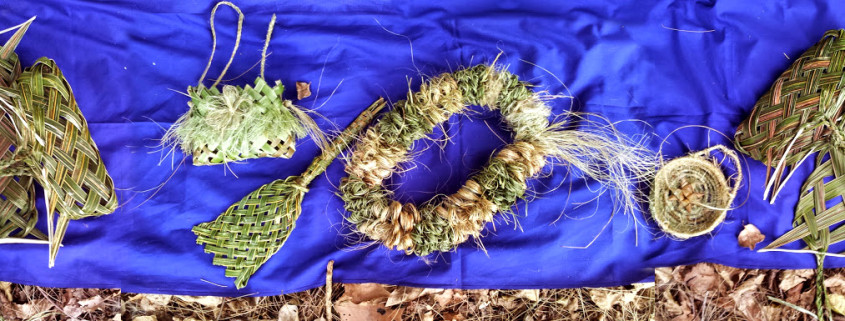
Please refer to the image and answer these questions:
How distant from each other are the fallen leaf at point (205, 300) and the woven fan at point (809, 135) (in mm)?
2246

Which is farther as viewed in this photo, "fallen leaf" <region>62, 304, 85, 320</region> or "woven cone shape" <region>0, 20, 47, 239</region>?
"fallen leaf" <region>62, 304, 85, 320</region>

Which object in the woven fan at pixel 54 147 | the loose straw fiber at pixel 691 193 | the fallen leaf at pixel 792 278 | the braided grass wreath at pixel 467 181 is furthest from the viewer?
the fallen leaf at pixel 792 278

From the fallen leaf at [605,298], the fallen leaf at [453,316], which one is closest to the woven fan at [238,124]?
the fallen leaf at [453,316]

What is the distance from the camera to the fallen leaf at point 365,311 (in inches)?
85.2

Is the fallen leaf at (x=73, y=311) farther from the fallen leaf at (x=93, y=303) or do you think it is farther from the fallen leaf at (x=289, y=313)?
the fallen leaf at (x=289, y=313)

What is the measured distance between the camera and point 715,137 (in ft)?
7.36

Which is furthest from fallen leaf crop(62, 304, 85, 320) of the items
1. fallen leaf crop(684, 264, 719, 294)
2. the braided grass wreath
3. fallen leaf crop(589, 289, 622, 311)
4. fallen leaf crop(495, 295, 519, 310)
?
fallen leaf crop(684, 264, 719, 294)

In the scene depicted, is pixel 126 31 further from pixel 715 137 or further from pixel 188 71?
pixel 715 137

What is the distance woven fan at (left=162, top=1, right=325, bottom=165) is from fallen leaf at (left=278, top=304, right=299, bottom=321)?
64 cm

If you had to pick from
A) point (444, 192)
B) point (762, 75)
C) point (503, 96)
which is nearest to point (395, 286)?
point (444, 192)

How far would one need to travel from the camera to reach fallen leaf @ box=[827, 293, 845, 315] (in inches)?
89.0

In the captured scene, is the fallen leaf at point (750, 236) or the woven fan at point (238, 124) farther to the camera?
the fallen leaf at point (750, 236)

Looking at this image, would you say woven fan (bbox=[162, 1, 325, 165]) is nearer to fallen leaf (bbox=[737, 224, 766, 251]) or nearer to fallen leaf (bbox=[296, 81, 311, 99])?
fallen leaf (bbox=[296, 81, 311, 99])

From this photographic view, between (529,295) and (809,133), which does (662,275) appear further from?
(809,133)
